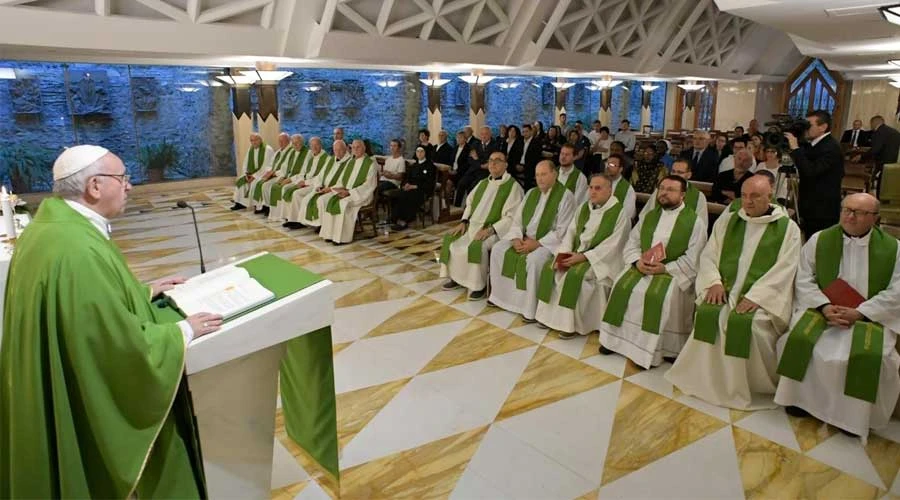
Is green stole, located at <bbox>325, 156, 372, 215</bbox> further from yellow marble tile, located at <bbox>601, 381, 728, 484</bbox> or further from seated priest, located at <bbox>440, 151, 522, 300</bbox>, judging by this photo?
yellow marble tile, located at <bbox>601, 381, 728, 484</bbox>

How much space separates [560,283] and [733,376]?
151 centimetres

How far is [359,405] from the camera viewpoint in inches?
148

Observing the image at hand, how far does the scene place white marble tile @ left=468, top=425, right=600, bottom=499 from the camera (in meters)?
2.93

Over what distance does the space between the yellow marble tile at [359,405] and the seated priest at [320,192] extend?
15.7ft

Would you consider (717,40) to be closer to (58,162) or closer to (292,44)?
(292,44)

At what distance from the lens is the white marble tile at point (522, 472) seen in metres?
2.93

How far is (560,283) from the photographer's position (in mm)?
4836

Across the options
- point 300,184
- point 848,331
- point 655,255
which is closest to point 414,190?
point 300,184

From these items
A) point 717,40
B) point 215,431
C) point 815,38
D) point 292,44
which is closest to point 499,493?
point 215,431

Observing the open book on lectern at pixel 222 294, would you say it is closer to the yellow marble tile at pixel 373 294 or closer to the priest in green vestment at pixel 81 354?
the priest in green vestment at pixel 81 354

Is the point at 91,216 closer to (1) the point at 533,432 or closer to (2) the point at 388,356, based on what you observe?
(1) the point at 533,432

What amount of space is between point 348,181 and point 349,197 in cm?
43

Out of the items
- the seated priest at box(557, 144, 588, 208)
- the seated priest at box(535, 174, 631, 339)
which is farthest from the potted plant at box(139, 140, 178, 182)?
the seated priest at box(535, 174, 631, 339)

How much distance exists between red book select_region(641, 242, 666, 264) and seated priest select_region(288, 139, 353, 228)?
5.03 meters
